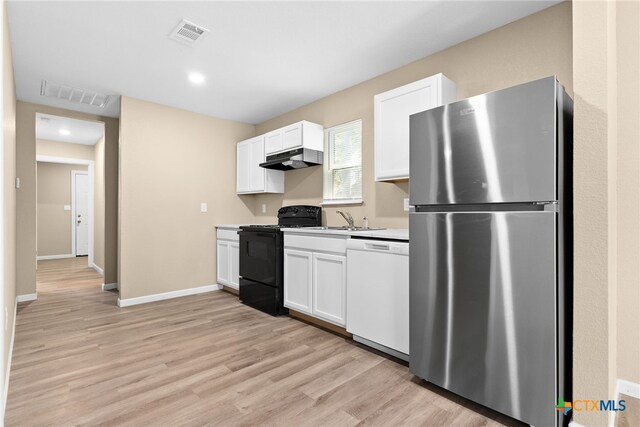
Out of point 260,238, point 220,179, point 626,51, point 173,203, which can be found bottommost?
point 260,238

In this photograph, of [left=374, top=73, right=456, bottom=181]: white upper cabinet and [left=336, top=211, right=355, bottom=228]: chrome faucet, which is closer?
[left=374, top=73, right=456, bottom=181]: white upper cabinet

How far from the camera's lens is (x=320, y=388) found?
6.56 ft

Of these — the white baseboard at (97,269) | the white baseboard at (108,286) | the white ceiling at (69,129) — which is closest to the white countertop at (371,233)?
the white baseboard at (108,286)

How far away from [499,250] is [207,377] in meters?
1.96

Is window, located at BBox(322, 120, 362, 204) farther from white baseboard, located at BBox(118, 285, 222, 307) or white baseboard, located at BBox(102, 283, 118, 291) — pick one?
white baseboard, located at BBox(102, 283, 118, 291)

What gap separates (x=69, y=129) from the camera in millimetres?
5352

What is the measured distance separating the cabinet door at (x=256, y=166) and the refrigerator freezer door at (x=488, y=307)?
280 cm

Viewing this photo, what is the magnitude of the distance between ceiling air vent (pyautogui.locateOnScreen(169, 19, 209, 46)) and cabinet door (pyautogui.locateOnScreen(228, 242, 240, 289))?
2.35 meters

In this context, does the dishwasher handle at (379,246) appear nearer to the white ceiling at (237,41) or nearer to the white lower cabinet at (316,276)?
the white lower cabinet at (316,276)

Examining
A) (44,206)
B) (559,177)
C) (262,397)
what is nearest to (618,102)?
(559,177)

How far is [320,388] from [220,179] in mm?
3488

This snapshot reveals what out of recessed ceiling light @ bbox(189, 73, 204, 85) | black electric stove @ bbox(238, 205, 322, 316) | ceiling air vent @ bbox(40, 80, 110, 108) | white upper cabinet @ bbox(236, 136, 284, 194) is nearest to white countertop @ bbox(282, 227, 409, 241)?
black electric stove @ bbox(238, 205, 322, 316)

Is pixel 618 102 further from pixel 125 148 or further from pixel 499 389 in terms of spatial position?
pixel 125 148

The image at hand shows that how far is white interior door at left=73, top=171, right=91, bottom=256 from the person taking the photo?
790 centimetres
